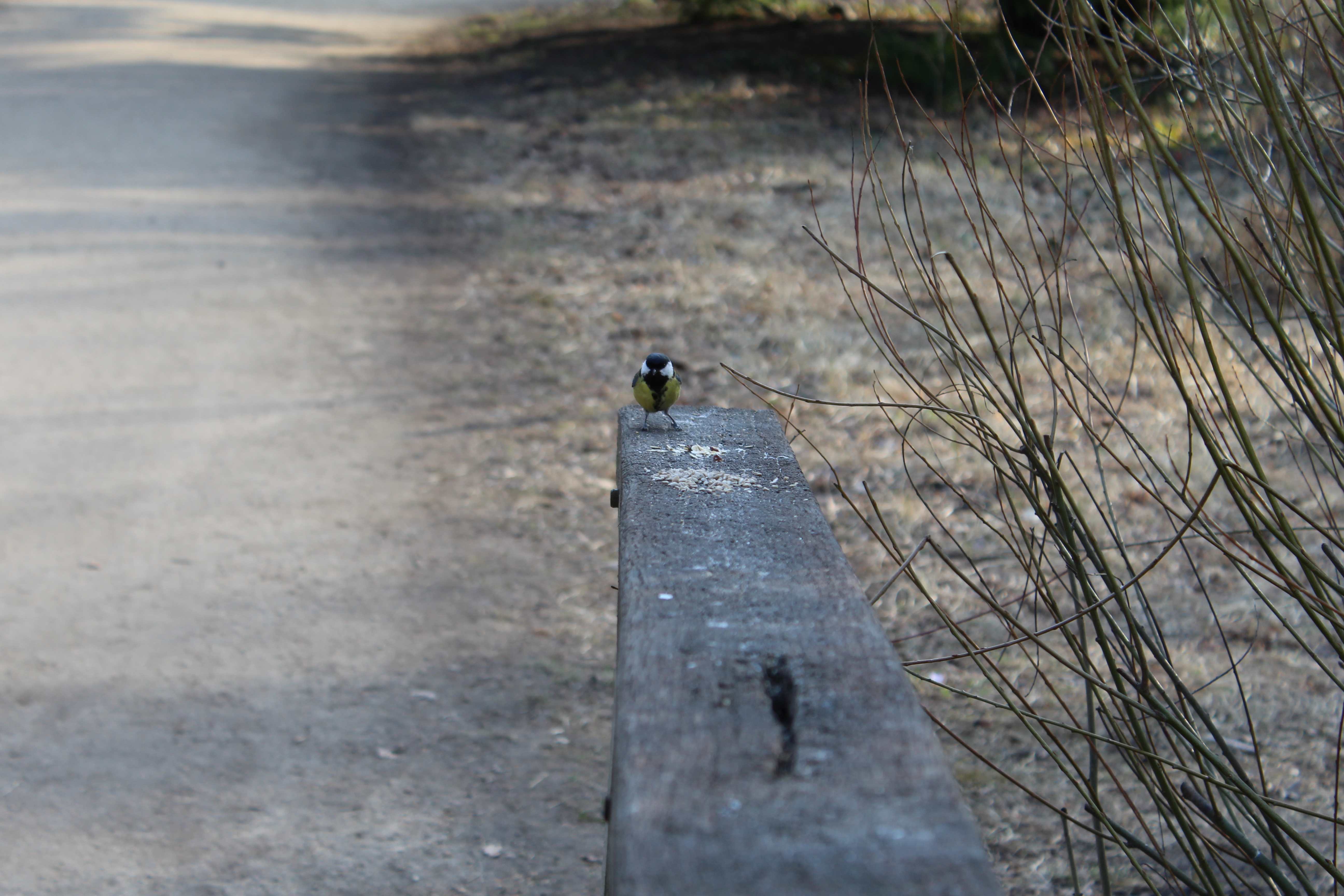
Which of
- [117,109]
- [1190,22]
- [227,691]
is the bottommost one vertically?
[227,691]

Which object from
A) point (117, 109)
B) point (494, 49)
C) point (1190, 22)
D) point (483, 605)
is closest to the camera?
point (1190, 22)

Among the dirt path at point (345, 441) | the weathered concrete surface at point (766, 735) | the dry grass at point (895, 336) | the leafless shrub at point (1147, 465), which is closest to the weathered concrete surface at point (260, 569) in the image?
the dirt path at point (345, 441)

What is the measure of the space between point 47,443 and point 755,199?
20.2ft

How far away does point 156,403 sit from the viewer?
6.11m

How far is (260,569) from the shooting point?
4.68m

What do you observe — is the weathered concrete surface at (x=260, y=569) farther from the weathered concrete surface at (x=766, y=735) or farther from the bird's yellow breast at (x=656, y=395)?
the weathered concrete surface at (x=766, y=735)

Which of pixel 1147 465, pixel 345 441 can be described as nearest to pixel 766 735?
pixel 345 441

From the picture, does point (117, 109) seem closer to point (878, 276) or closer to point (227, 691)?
point (878, 276)

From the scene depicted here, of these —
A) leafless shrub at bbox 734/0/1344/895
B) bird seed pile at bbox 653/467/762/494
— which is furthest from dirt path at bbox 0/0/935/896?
bird seed pile at bbox 653/467/762/494

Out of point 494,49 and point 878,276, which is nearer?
point 878,276

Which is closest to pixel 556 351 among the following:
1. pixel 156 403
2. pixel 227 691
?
pixel 156 403

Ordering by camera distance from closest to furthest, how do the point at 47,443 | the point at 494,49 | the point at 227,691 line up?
the point at 227,691 < the point at 47,443 < the point at 494,49

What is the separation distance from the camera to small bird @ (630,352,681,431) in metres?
2.96

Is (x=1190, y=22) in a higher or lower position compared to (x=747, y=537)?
higher
